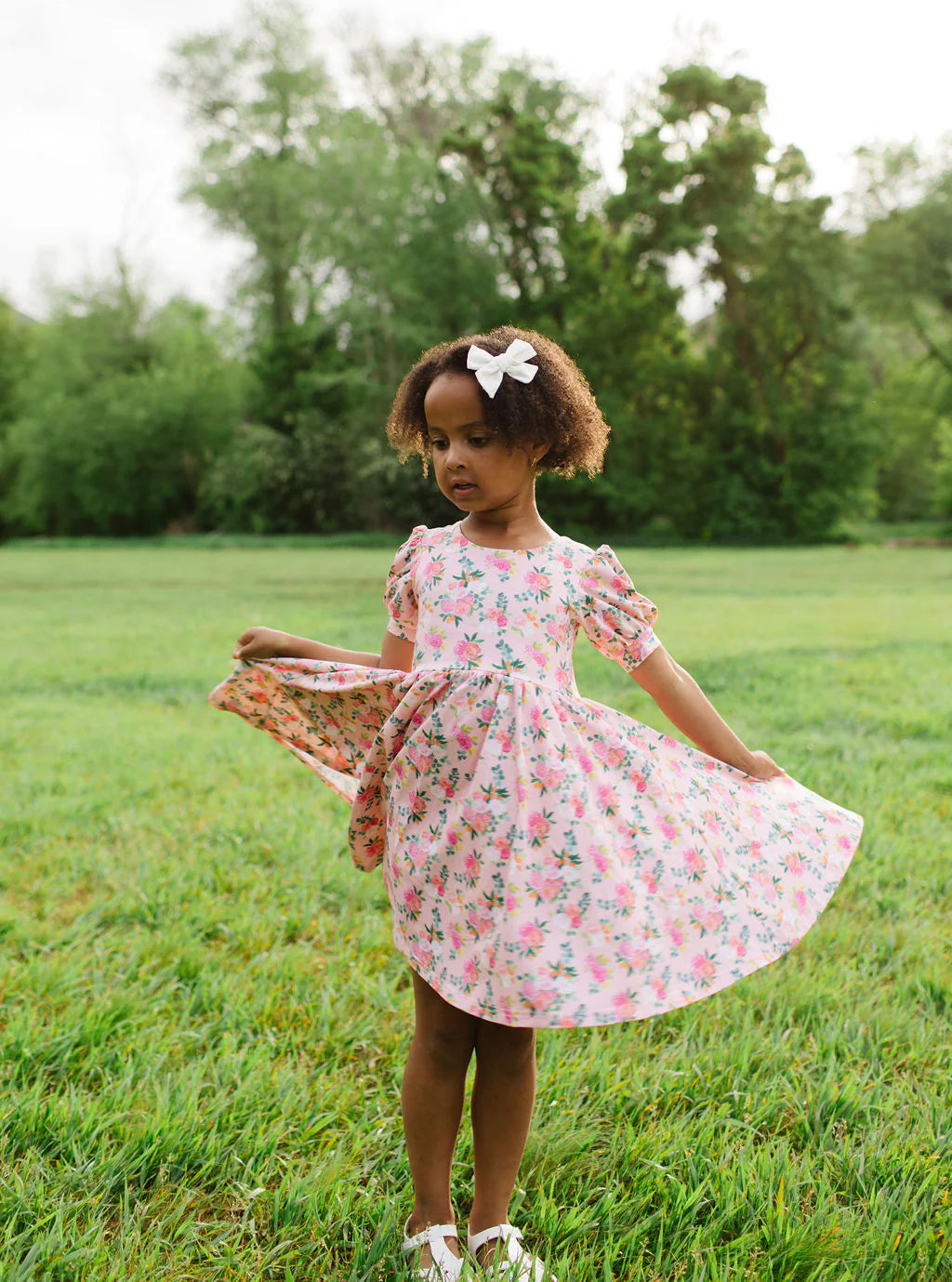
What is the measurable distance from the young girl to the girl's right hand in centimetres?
7

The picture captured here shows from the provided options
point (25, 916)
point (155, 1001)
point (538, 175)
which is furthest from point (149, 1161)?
point (538, 175)

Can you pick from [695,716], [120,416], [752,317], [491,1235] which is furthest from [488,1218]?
[120,416]

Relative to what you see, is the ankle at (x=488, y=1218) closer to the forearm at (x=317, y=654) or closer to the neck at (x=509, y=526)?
the forearm at (x=317, y=654)

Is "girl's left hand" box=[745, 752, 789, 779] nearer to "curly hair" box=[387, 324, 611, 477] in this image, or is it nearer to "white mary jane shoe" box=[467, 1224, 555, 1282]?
"curly hair" box=[387, 324, 611, 477]

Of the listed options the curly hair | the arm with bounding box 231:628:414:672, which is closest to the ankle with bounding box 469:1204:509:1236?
the arm with bounding box 231:628:414:672

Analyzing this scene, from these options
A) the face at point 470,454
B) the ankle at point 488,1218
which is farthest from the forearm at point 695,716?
the ankle at point 488,1218

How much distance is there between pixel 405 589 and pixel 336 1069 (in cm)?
115

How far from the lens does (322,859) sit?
353 cm

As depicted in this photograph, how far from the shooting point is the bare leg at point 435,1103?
1.76 meters

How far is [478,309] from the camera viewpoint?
1257 inches

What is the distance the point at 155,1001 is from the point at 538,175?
32403mm

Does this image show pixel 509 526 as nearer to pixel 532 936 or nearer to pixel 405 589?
pixel 405 589

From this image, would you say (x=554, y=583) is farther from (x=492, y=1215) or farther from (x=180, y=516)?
(x=180, y=516)

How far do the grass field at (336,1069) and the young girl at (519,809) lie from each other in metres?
0.29
